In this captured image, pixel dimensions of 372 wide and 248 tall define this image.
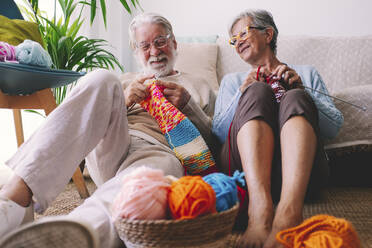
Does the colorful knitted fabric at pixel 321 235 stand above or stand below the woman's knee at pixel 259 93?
below

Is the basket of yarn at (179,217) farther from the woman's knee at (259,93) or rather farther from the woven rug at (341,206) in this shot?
the woman's knee at (259,93)

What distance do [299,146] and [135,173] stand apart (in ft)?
1.44

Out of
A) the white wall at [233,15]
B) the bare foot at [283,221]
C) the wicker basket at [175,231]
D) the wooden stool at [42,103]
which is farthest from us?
the white wall at [233,15]

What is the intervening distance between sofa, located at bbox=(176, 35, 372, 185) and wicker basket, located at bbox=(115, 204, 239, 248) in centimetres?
108

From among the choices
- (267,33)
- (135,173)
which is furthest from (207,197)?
(267,33)

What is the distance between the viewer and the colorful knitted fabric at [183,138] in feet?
3.48

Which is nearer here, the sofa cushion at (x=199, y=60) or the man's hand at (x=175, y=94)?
the man's hand at (x=175, y=94)

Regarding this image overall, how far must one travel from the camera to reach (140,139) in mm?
1081

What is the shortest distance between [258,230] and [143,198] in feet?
1.02

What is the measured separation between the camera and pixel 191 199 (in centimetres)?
58

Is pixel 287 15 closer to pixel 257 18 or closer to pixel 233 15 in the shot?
pixel 233 15

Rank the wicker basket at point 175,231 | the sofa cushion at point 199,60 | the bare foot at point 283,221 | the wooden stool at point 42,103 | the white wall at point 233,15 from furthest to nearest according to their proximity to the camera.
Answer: the white wall at point 233,15, the sofa cushion at point 199,60, the wooden stool at point 42,103, the bare foot at point 283,221, the wicker basket at point 175,231

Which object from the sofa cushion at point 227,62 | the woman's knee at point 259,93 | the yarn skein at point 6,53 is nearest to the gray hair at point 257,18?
the woman's knee at point 259,93

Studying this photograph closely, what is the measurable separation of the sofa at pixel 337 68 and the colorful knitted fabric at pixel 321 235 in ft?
2.93
